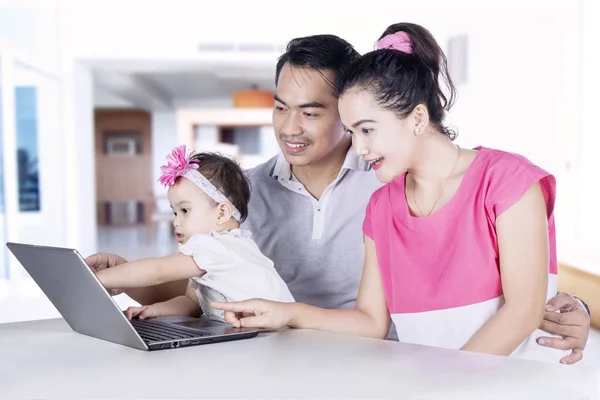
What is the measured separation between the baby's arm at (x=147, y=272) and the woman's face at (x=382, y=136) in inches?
17.3

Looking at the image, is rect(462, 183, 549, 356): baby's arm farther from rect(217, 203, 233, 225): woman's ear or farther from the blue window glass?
the blue window glass

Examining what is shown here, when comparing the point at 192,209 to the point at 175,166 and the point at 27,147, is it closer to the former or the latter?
the point at 175,166

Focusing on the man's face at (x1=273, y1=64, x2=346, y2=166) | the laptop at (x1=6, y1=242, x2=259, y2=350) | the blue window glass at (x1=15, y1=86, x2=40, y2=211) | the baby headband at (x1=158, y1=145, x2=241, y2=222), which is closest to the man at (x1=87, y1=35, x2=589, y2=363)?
the man's face at (x1=273, y1=64, x2=346, y2=166)

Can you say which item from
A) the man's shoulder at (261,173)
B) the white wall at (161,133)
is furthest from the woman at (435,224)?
the white wall at (161,133)

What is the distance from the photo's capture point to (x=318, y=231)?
79.7 inches

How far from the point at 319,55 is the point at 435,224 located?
0.69 m

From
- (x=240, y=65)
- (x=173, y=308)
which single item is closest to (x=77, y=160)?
(x=240, y=65)

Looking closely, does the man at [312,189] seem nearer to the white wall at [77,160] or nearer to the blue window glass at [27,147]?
the blue window glass at [27,147]

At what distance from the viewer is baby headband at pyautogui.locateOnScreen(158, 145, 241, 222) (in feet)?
5.32

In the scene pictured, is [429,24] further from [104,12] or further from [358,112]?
[358,112]

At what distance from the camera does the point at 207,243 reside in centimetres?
144

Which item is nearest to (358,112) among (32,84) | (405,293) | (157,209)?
(405,293)

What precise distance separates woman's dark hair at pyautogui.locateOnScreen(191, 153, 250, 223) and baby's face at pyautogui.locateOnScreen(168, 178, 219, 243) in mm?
28

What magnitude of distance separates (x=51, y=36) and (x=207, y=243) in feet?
19.6
